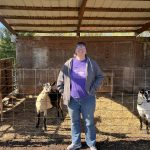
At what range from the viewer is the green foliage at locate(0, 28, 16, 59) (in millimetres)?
18672

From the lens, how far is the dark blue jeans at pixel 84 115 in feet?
21.4

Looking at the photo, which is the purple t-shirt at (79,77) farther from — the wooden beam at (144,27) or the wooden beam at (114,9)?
the wooden beam at (144,27)

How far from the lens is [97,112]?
10578mm

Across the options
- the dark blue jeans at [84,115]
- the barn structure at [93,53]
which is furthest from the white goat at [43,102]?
the barn structure at [93,53]

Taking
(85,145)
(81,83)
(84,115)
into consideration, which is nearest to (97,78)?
(81,83)

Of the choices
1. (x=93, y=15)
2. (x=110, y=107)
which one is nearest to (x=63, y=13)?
(x=93, y=15)

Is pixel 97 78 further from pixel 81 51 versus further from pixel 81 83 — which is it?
pixel 81 51

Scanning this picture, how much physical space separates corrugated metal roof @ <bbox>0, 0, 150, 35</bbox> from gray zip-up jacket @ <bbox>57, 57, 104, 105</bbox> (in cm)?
299

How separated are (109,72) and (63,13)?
3.75 m

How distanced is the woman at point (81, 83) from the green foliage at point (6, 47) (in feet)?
40.3

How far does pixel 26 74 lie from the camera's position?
46.2 feet

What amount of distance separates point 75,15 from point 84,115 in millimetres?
5550

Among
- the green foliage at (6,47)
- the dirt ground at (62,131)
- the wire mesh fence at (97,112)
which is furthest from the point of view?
the green foliage at (6,47)

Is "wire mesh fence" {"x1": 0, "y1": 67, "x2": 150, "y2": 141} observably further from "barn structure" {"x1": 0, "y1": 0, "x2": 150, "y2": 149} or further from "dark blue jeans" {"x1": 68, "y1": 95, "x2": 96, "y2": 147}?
"dark blue jeans" {"x1": 68, "y1": 95, "x2": 96, "y2": 147}
